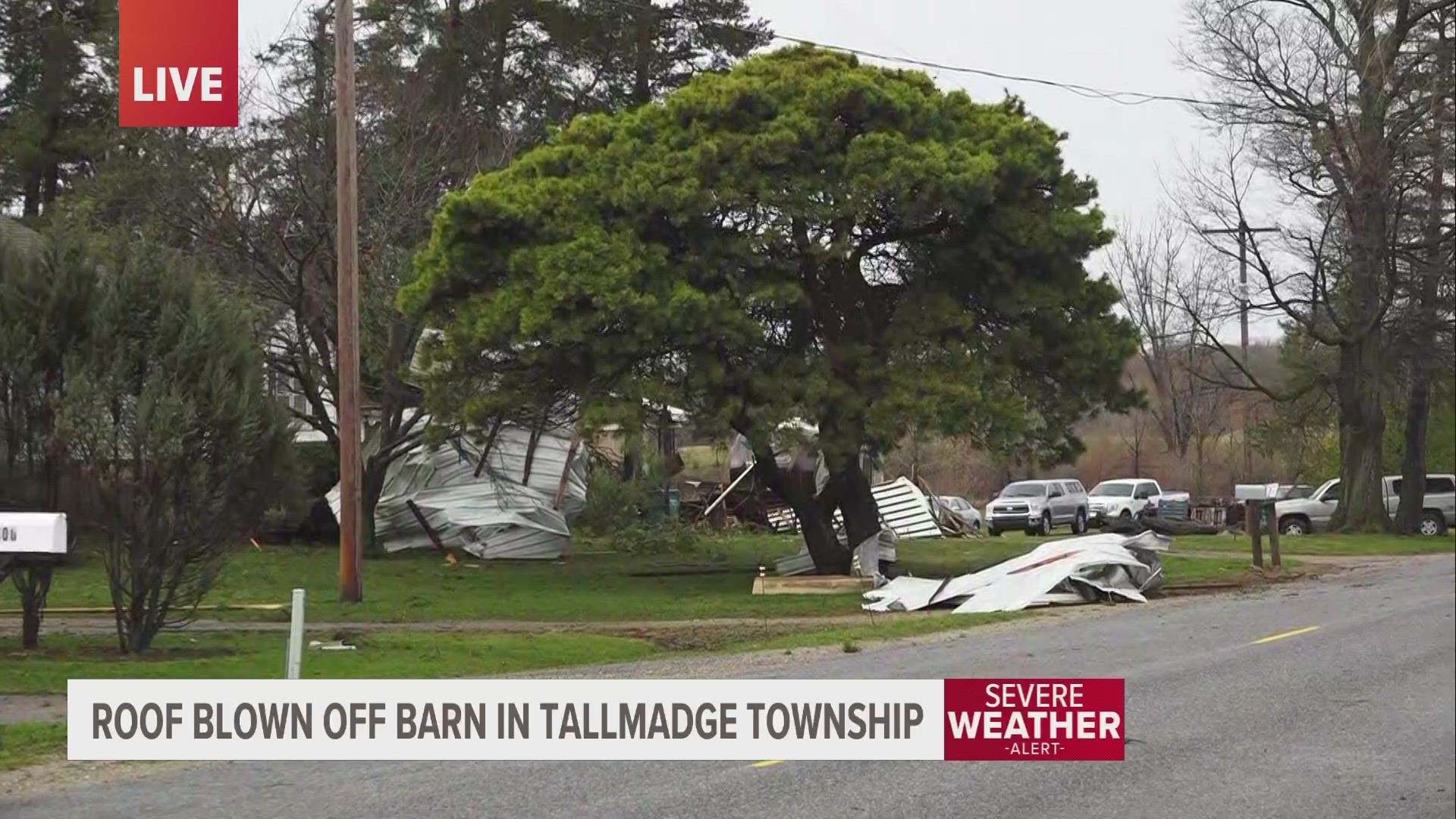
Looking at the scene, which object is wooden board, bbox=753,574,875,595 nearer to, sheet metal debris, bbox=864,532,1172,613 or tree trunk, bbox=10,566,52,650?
sheet metal debris, bbox=864,532,1172,613

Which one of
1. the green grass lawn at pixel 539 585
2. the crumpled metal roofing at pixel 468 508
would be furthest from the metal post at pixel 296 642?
the crumpled metal roofing at pixel 468 508

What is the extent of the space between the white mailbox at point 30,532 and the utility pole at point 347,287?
1406 centimetres

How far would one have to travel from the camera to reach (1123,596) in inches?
818

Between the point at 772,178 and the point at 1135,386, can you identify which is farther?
the point at 772,178

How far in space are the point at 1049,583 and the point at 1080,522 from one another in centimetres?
2229

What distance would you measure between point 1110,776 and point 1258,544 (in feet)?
63.7

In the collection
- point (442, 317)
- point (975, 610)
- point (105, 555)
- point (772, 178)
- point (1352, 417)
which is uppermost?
point (772, 178)

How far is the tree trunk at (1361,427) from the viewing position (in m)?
3.52

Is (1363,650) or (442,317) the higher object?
(442,317)

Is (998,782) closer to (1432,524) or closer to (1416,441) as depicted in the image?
(1432,524)

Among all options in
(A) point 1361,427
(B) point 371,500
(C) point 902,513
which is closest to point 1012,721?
(A) point 1361,427

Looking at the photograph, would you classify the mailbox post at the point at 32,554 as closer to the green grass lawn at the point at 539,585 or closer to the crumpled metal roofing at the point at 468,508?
the green grass lawn at the point at 539,585

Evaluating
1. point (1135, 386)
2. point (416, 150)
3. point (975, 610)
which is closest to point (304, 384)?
point (416, 150)

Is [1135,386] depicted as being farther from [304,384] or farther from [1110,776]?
[304,384]
